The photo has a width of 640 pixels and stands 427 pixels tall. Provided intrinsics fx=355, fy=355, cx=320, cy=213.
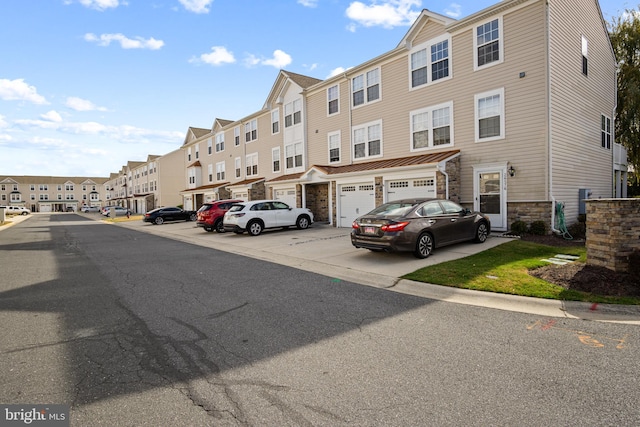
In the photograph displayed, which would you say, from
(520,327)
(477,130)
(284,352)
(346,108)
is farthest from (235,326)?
(346,108)

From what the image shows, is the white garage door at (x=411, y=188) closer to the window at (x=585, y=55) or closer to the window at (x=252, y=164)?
the window at (x=585, y=55)

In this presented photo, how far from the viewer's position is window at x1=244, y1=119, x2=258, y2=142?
93.8 feet

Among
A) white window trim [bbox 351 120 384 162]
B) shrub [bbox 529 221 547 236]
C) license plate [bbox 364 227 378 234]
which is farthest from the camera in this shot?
white window trim [bbox 351 120 384 162]

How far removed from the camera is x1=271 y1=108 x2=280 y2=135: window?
84.4 ft

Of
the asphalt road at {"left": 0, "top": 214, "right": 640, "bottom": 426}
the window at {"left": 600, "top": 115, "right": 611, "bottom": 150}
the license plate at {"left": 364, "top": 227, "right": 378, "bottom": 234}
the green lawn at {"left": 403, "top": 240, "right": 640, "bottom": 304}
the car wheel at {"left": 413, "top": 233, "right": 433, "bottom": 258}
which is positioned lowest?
the asphalt road at {"left": 0, "top": 214, "right": 640, "bottom": 426}

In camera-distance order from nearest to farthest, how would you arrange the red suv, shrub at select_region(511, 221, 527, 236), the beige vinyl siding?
shrub at select_region(511, 221, 527, 236) → the beige vinyl siding → the red suv

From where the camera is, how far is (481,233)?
36.3ft

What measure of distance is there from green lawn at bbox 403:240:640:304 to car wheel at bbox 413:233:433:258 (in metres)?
0.95

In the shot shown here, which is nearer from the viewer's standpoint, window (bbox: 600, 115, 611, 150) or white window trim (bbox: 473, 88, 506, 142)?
white window trim (bbox: 473, 88, 506, 142)

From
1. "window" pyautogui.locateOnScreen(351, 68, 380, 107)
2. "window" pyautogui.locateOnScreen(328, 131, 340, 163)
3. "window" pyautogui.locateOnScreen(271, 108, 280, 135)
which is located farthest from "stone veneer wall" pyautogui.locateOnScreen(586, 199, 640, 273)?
"window" pyautogui.locateOnScreen(271, 108, 280, 135)

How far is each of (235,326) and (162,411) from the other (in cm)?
194

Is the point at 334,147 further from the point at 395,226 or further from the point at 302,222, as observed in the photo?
the point at 395,226

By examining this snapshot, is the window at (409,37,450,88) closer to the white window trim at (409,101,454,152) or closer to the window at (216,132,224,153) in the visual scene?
the white window trim at (409,101,454,152)

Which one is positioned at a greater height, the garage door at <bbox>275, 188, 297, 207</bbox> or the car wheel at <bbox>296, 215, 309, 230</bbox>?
the garage door at <bbox>275, 188, 297, 207</bbox>
